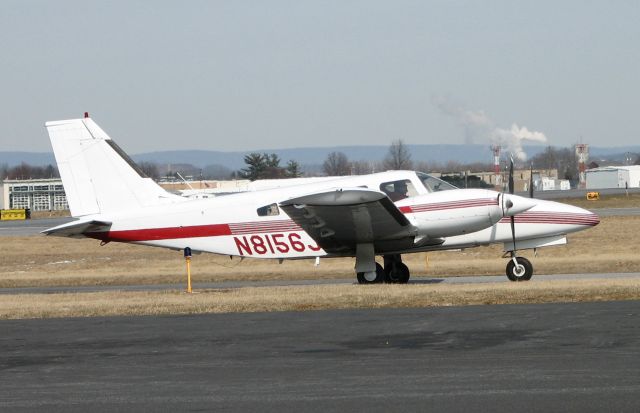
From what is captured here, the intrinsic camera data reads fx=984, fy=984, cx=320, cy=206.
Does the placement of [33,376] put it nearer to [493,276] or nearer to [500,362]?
[500,362]

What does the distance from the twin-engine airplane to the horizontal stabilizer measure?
3 centimetres

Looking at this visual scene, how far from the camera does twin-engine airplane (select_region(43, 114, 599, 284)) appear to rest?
23.0m

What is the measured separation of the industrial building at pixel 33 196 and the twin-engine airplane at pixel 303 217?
112 meters

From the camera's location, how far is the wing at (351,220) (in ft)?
71.8

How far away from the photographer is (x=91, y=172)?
24531 millimetres

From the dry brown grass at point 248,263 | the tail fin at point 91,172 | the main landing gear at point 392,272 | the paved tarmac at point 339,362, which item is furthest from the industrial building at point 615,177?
the paved tarmac at point 339,362

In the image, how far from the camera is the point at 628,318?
14.9 meters

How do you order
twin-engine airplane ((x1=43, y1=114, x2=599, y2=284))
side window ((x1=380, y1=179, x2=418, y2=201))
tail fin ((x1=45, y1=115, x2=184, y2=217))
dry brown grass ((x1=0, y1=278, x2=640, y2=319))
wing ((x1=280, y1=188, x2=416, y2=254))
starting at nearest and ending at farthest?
dry brown grass ((x1=0, y1=278, x2=640, y2=319))
wing ((x1=280, y1=188, x2=416, y2=254))
twin-engine airplane ((x1=43, y1=114, x2=599, y2=284))
side window ((x1=380, y1=179, x2=418, y2=201))
tail fin ((x1=45, y1=115, x2=184, y2=217))

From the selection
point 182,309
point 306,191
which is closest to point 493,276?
point 306,191

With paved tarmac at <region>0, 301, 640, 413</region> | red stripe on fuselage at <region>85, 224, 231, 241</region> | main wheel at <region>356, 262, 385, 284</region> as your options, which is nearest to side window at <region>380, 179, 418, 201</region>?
main wheel at <region>356, 262, 385, 284</region>

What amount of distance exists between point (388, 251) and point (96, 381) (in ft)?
45.6

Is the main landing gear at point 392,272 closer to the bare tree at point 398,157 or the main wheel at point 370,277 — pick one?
the main wheel at point 370,277

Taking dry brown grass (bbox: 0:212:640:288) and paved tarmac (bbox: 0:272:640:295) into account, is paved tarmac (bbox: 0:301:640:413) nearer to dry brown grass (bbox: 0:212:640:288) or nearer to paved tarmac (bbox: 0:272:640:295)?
paved tarmac (bbox: 0:272:640:295)

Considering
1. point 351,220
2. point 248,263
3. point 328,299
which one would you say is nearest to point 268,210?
point 351,220
